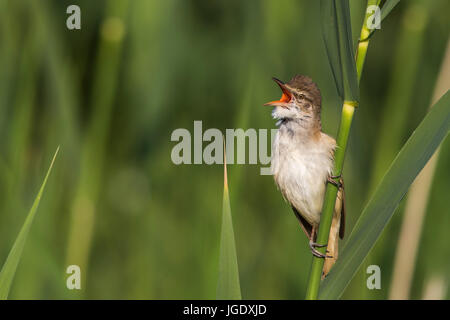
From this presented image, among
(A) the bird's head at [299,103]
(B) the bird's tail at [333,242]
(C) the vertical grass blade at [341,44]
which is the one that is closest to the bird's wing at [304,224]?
A: (B) the bird's tail at [333,242]

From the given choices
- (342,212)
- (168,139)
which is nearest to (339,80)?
(342,212)

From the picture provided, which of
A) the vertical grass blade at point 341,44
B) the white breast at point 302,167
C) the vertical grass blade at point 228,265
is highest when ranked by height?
the vertical grass blade at point 341,44

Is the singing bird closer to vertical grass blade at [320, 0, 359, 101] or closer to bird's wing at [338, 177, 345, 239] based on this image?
bird's wing at [338, 177, 345, 239]

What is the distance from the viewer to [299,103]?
9.31ft

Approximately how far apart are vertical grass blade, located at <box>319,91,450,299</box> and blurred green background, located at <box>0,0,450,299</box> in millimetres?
822

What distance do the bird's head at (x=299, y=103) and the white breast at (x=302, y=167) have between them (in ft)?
0.28

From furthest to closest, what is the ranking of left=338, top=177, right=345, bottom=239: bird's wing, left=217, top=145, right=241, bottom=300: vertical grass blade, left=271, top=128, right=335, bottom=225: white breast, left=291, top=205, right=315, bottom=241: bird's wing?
left=291, top=205, right=315, bottom=241: bird's wing < left=338, top=177, right=345, bottom=239: bird's wing < left=271, top=128, right=335, bottom=225: white breast < left=217, top=145, right=241, bottom=300: vertical grass blade

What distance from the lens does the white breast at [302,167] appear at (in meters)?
2.75

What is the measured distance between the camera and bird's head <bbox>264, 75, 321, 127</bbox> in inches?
110

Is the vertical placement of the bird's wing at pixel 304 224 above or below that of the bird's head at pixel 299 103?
below

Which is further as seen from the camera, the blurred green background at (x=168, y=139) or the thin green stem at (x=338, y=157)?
the blurred green background at (x=168, y=139)

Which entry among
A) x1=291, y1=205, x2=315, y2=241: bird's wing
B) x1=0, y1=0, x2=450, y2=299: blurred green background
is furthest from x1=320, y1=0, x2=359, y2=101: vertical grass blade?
x1=291, y1=205, x2=315, y2=241: bird's wing

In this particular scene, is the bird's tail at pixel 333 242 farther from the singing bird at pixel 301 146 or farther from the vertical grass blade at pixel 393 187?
the vertical grass blade at pixel 393 187
